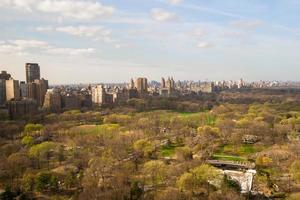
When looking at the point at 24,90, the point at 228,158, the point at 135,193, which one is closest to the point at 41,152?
the point at 135,193

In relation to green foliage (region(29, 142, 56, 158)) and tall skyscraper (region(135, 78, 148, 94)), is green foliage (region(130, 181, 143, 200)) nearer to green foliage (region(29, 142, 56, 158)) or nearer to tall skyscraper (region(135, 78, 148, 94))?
green foliage (region(29, 142, 56, 158))

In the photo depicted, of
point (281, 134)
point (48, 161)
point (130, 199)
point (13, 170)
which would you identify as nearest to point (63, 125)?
point (48, 161)

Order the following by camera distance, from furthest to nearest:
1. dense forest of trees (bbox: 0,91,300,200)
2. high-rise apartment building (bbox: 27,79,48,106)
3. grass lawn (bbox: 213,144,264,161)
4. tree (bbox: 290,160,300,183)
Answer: high-rise apartment building (bbox: 27,79,48,106), grass lawn (bbox: 213,144,264,161), tree (bbox: 290,160,300,183), dense forest of trees (bbox: 0,91,300,200)

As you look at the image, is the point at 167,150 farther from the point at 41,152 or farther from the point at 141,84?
the point at 141,84

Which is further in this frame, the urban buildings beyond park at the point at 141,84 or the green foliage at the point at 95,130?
the urban buildings beyond park at the point at 141,84

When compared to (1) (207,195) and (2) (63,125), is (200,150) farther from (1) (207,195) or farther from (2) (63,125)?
(2) (63,125)

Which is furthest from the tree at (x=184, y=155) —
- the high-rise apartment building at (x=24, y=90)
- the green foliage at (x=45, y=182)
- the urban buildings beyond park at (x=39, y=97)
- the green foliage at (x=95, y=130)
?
the high-rise apartment building at (x=24, y=90)

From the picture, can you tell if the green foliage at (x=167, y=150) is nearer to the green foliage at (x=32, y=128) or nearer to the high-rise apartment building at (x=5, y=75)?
the green foliage at (x=32, y=128)

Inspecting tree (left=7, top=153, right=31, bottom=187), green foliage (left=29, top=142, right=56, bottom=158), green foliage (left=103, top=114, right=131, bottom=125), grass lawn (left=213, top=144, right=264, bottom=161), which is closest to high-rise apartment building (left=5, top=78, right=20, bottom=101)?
green foliage (left=103, top=114, right=131, bottom=125)
